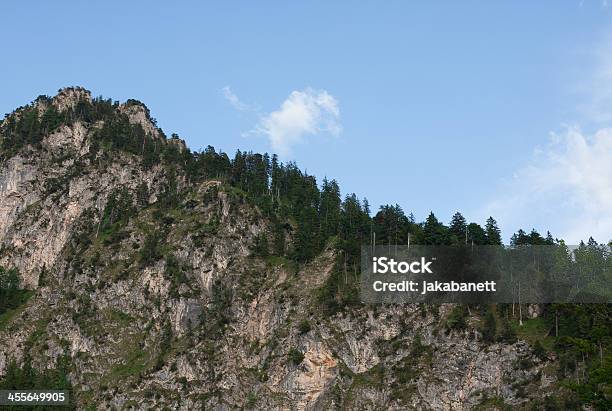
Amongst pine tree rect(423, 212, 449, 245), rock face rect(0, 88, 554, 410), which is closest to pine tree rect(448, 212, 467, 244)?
pine tree rect(423, 212, 449, 245)

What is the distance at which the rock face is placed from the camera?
4929 inches

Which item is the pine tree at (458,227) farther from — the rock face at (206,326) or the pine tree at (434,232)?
the rock face at (206,326)

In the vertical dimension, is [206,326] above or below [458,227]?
below

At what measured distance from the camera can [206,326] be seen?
151375 mm

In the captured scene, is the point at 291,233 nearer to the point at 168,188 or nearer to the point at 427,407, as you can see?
the point at 168,188

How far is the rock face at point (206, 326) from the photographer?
125188mm

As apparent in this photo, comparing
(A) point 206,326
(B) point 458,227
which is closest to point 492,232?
(B) point 458,227

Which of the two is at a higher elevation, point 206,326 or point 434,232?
point 434,232

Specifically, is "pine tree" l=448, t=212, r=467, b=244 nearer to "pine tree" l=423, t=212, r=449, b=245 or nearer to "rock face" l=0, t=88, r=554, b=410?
"pine tree" l=423, t=212, r=449, b=245

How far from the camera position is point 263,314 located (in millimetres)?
151125

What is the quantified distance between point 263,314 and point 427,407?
44944 millimetres

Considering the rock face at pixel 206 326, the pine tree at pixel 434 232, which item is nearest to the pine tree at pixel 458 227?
the pine tree at pixel 434 232

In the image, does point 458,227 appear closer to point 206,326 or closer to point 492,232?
point 492,232

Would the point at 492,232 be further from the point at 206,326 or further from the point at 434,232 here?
the point at 206,326
